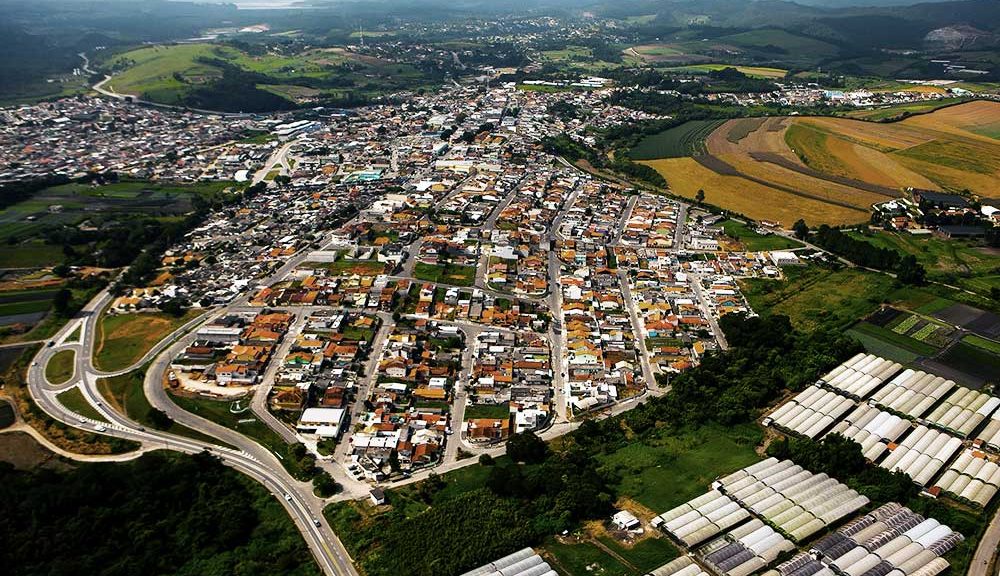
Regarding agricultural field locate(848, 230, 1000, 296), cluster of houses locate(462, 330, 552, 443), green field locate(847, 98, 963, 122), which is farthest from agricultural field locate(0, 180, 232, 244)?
green field locate(847, 98, 963, 122)

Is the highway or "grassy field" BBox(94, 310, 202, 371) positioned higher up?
"grassy field" BBox(94, 310, 202, 371)

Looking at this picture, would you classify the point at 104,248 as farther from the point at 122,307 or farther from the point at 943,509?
the point at 943,509

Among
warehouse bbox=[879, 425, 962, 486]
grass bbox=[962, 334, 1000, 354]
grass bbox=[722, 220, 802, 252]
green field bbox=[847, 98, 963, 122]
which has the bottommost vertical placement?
warehouse bbox=[879, 425, 962, 486]

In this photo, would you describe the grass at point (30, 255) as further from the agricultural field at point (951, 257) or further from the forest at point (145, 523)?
the agricultural field at point (951, 257)

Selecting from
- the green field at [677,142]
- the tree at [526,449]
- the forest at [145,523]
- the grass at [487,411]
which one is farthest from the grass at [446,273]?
the green field at [677,142]

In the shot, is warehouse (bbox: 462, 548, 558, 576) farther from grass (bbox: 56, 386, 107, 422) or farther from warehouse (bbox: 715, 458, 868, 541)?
grass (bbox: 56, 386, 107, 422)

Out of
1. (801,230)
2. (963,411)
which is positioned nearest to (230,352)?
(963,411)

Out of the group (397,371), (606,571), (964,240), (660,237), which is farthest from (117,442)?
(964,240)

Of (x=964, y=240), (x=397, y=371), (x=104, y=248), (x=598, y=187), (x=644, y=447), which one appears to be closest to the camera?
(x=644, y=447)

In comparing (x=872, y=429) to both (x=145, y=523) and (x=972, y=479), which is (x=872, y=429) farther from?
(x=145, y=523)
